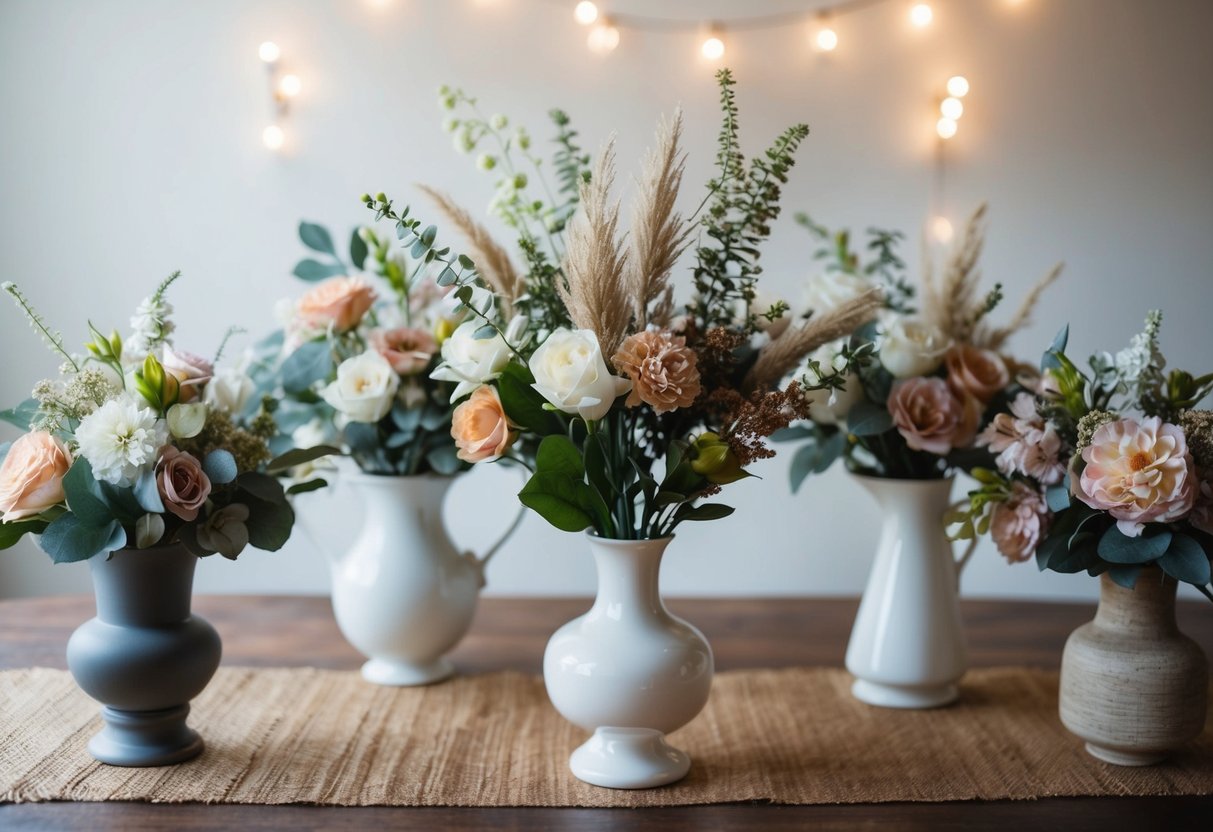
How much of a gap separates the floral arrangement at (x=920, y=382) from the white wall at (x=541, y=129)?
29.4 inches

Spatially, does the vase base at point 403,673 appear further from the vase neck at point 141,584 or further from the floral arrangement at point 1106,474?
the floral arrangement at point 1106,474

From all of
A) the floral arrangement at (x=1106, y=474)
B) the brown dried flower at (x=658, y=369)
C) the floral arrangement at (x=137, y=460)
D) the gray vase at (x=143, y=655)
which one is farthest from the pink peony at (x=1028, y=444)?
the gray vase at (x=143, y=655)

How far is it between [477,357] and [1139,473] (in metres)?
0.66

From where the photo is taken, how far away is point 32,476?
3.42ft

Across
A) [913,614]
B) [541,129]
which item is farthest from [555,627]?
[541,129]

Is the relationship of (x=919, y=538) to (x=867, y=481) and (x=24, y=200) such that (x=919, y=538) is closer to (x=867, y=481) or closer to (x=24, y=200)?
(x=867, y=481)

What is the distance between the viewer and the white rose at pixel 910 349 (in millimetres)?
1319


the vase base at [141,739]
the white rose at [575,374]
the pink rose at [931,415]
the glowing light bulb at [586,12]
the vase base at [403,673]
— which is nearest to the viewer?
the white rose at [575,374]

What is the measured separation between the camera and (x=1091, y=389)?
3.92ft

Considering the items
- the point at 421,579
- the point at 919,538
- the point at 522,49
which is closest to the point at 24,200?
the point at 522,49

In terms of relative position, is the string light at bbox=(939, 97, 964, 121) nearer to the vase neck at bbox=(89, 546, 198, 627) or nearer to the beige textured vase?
the beige textured vase

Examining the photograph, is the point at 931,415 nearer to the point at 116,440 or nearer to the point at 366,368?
the point at 366,368

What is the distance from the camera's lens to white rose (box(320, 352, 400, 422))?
1327 mm

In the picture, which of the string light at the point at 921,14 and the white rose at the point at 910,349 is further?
the string light at the point at 921,14
